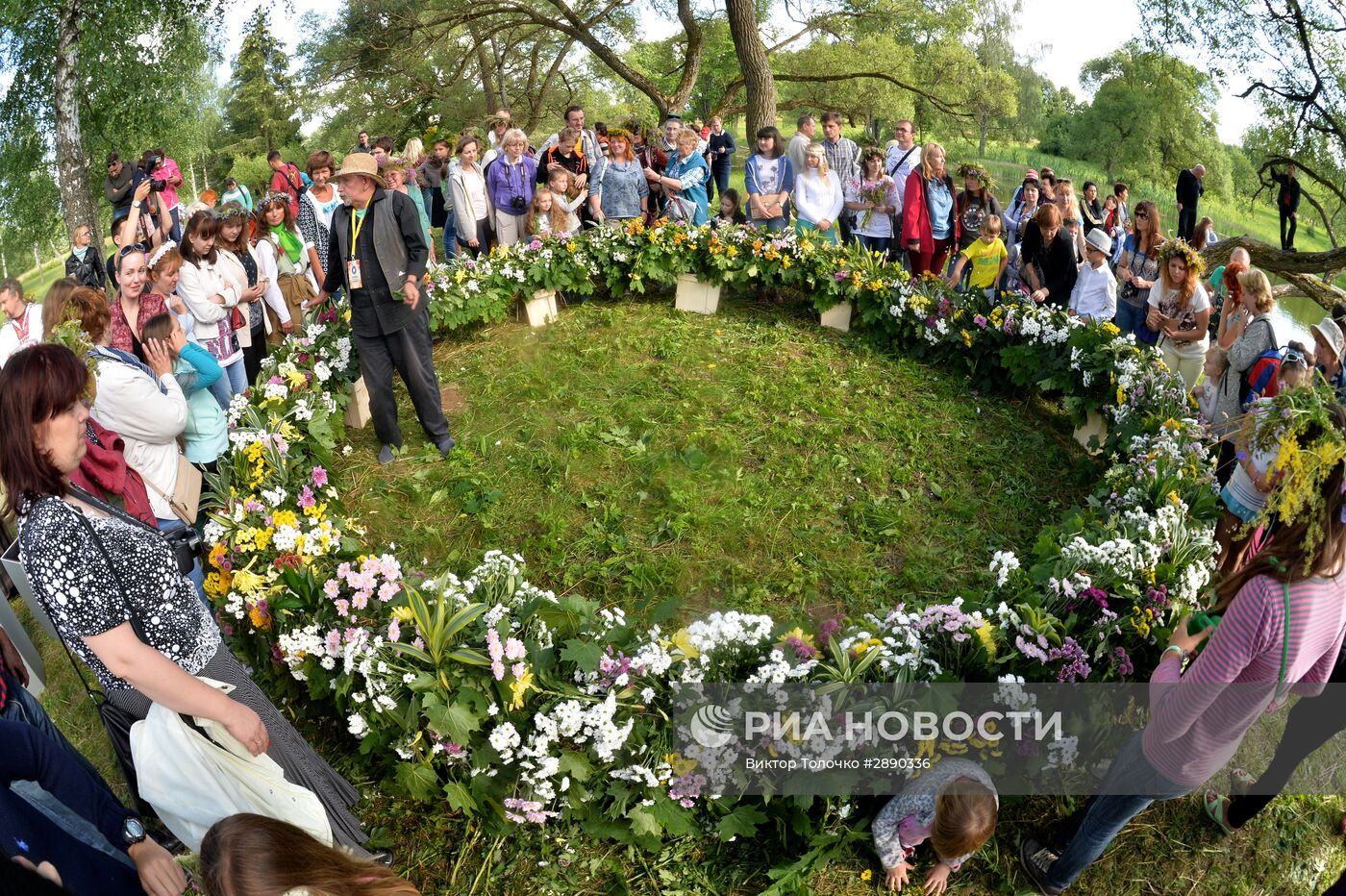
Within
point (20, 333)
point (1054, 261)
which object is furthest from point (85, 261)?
point (1054, 261)

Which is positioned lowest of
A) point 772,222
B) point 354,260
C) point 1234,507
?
point 1234,507

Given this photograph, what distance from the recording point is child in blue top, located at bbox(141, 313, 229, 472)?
4.69 meters

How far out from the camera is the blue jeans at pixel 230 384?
6168 millimetres

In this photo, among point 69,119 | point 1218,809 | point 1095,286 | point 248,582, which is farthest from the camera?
point 69,119

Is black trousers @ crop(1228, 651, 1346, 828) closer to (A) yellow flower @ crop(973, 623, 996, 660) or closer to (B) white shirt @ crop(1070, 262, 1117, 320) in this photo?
(A) yellow flower @ crop(973, 623, 996, 660)

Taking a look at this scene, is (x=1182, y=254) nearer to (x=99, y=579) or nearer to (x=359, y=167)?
(x=359, y=167)

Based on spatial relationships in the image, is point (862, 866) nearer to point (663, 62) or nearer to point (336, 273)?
point (336, 273)

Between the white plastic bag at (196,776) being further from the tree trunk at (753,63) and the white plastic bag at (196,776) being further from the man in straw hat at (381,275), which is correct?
the tree trunk at (753,63)

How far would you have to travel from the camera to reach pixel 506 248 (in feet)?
28.3

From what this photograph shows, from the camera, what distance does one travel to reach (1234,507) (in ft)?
15.3

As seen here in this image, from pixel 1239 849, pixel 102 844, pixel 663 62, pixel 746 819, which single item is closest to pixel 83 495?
pixel 102 844

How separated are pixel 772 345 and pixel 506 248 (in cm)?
287

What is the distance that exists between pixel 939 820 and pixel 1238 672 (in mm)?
1120

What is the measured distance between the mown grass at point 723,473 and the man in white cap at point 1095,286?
1030 mm
